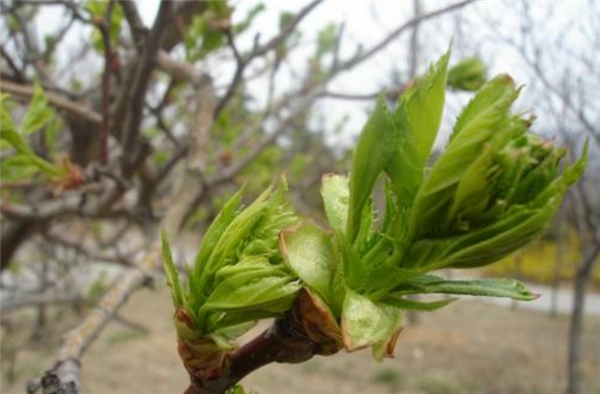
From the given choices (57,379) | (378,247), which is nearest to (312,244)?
(378,247)

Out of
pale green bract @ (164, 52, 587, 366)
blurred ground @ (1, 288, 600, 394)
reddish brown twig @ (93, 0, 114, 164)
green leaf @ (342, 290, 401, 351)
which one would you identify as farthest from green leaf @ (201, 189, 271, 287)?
blurred ground @ (1, 288, 600, 394)

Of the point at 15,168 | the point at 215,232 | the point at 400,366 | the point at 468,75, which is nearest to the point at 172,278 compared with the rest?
the point at 215,232

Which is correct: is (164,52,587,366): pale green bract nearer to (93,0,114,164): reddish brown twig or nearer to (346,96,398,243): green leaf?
(346,96,398,243): green leaf

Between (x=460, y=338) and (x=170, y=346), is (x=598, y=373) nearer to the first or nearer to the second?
(x=460, y=338)

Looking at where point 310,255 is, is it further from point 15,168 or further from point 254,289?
point 15,168

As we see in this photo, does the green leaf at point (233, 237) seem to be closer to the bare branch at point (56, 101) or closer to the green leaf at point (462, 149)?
the green leaf at point (462, 149)

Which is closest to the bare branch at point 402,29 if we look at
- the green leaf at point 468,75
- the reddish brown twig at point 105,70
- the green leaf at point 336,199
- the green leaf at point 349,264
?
the green leaf at point 468,75
